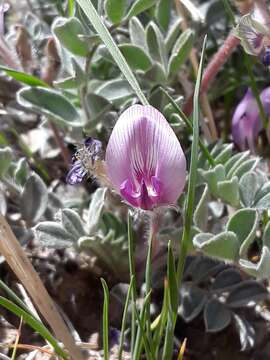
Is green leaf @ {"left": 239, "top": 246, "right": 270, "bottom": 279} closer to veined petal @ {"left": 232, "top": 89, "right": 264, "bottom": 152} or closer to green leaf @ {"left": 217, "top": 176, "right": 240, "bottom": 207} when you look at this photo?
green leaf @ {"left": 217, "top": 176, "right": 240, "bottom": 207}

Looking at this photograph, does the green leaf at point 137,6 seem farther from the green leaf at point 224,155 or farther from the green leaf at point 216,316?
the green leaf at point 216,316

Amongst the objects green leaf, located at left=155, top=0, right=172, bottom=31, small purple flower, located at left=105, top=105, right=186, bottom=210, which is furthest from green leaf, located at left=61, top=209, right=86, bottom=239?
green leaf, located at left=155, top=0, right=172, bottom=31

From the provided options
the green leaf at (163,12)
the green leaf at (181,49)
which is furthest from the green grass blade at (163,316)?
the green leaf at (163,12)

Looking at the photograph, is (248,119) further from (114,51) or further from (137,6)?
(114,51)

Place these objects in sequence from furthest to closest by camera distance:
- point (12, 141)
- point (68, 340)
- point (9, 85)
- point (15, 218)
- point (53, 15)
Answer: point (53, 15) < point (12, 141) < point (9, 85) < point (15, 218) < point (68, 340)

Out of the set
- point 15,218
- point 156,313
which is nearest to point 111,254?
point 156,313

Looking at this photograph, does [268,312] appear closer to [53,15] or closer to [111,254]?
[111,254]
